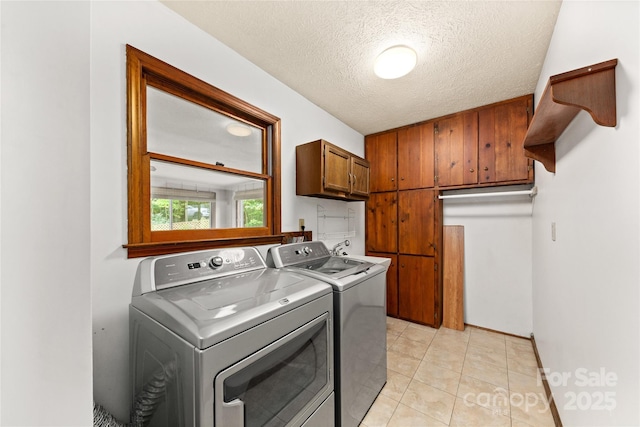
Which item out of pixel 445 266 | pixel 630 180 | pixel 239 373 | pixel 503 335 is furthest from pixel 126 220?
pixel 503 335

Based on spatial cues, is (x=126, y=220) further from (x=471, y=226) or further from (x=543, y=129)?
(x=471, y=226)

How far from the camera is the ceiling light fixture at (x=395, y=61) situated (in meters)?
1.69

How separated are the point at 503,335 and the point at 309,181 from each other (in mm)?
2745

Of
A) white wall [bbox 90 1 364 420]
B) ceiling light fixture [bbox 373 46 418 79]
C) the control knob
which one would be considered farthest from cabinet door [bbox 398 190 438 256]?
white wall [bbox 90 1 364 420]

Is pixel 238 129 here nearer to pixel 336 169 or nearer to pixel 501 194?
pixel 336 169

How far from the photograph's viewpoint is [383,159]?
3275 millimetres

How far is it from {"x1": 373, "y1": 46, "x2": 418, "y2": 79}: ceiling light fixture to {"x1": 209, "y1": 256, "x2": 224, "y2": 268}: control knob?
179 cm

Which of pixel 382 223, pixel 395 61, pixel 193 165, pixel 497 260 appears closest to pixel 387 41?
pixel 395 61

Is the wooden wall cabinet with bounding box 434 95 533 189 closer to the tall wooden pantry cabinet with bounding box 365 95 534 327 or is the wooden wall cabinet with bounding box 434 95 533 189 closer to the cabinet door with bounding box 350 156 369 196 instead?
the tall wooden pantry cabinet with bounding box 365 95 534 327

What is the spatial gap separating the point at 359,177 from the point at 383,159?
0.81 metres

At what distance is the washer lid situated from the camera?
2.66 feet

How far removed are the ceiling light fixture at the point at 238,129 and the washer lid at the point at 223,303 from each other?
1096 millimetres

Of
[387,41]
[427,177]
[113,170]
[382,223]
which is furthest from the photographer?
[382,223]

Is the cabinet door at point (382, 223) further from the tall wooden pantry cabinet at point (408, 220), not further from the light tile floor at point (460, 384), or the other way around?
the light tile floor at point (460, 384)
